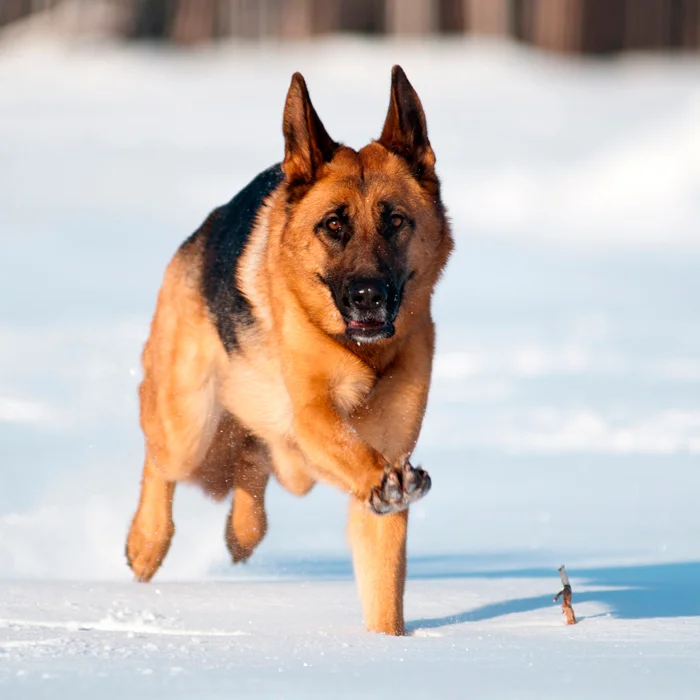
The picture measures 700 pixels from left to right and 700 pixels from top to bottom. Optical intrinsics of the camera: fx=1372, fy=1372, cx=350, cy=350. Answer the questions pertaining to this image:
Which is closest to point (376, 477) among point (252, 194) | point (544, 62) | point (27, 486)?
point (252, 194)

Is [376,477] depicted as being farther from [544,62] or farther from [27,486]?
[544,62]

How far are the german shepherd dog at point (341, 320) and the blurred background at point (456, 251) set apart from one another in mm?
1111

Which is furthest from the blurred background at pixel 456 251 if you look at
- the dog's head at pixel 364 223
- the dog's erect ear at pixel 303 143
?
the dog's erect ear at pixel 303 143

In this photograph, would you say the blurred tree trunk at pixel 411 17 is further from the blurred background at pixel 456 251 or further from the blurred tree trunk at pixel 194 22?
the blurred tree trunk at pixel 194 22

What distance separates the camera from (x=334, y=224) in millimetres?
4988

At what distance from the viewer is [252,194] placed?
19.6 feet

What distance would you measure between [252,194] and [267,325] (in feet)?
2.77

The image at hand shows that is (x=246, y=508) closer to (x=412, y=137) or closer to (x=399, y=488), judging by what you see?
(x=412, y=137)

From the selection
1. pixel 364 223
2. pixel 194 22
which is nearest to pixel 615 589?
pixel 364 223

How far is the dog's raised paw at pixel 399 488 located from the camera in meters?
4.29

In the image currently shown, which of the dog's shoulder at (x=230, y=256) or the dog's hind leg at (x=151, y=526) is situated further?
the dog's hind leg at (x=151, y=526)

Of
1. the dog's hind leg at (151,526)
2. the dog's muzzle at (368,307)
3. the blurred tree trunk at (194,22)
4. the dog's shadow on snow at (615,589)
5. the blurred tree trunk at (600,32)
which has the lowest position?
the dog's shadow on snow at (615,589)

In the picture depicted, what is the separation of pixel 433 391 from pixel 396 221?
5.10 m

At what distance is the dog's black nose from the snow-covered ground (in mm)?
1099
